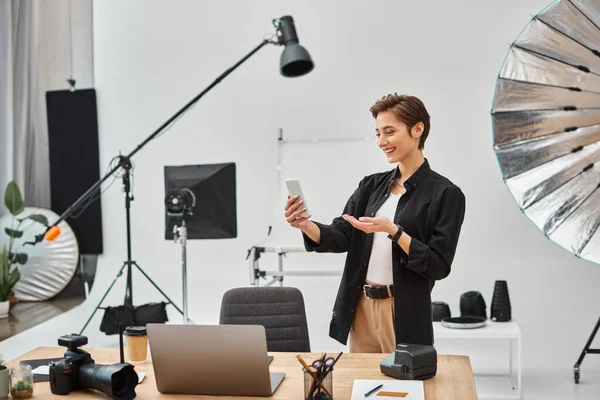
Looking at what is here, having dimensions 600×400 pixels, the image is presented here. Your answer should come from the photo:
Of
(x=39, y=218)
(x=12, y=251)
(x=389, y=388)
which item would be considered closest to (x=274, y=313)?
(x=389, y=388)

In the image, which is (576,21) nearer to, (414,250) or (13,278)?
(414,250)

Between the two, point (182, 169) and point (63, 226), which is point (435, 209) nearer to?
point (182, 169)

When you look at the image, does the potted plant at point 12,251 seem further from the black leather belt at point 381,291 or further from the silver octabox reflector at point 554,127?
the black leather belt at point 381,291

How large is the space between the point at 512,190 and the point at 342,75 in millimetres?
1695

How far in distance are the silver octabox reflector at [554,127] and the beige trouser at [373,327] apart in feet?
5.01

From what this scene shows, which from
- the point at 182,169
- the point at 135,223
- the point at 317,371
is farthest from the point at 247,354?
the point at 135,223

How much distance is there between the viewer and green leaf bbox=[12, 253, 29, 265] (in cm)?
530

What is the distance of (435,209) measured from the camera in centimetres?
230

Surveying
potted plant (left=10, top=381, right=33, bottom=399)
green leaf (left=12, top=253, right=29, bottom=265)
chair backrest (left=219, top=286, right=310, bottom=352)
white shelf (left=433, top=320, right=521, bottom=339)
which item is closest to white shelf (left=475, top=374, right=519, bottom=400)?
white shelf (left=433, top=320, right=521, bottom=339)

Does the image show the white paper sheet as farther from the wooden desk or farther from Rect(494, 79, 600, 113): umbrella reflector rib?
Rect(494, 79, 600, 113): umbrella reflector rib

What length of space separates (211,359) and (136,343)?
0.47 m

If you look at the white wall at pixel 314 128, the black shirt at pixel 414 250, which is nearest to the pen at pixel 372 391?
the black shirt at pixel 414 250

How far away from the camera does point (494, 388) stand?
388 cm

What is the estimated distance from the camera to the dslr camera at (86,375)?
5.94 ft
